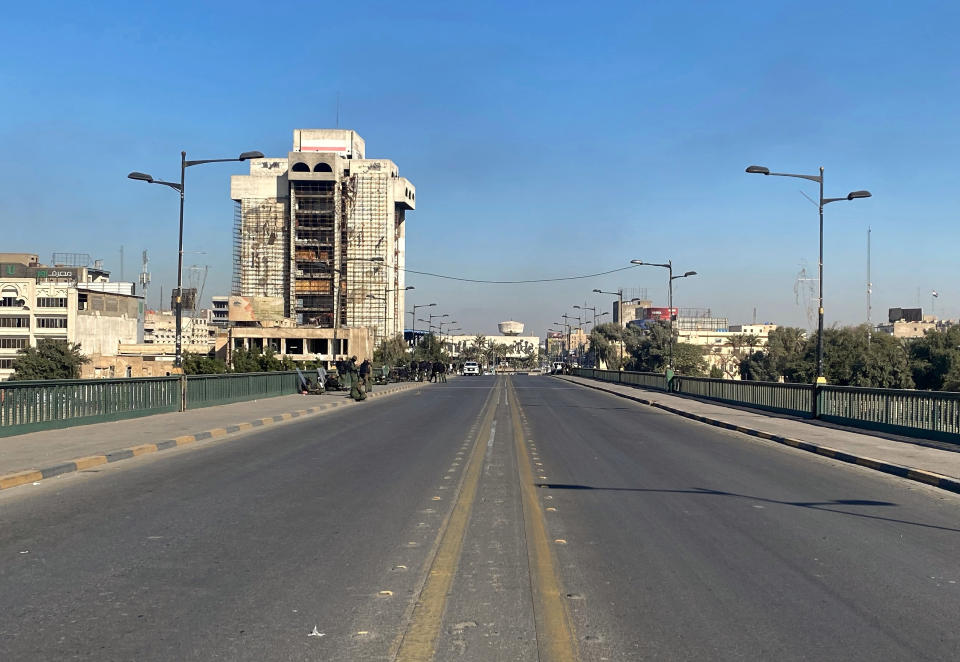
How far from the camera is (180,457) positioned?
Result: 15.3m

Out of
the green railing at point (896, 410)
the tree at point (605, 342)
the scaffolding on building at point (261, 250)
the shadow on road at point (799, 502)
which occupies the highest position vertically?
the scaffolding on building at point (261, 250)

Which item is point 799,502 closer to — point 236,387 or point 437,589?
point 437,589

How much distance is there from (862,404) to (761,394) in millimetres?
9283

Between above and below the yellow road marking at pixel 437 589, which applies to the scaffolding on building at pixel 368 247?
above

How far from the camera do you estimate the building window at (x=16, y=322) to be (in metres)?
109

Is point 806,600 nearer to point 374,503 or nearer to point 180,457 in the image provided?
point 374,503

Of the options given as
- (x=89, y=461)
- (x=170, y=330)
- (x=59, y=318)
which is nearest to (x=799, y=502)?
(x=89, y=461)

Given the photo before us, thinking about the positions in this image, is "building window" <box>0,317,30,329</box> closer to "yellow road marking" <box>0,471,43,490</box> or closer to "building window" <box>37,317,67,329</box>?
"building window" <box>37,317,67,329</box>

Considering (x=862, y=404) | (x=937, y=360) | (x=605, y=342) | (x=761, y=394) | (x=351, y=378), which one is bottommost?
(x=351, y=378)

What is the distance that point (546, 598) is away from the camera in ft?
19.5

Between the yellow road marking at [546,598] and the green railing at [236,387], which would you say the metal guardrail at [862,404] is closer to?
the yellow road marking at [546,598]

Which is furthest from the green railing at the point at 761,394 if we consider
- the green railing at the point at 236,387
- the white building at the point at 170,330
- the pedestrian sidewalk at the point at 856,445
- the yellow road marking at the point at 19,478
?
the white building at the point at 170,330

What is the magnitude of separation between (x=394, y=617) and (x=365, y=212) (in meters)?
156

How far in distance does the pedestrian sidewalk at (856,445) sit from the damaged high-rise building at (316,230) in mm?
128761
